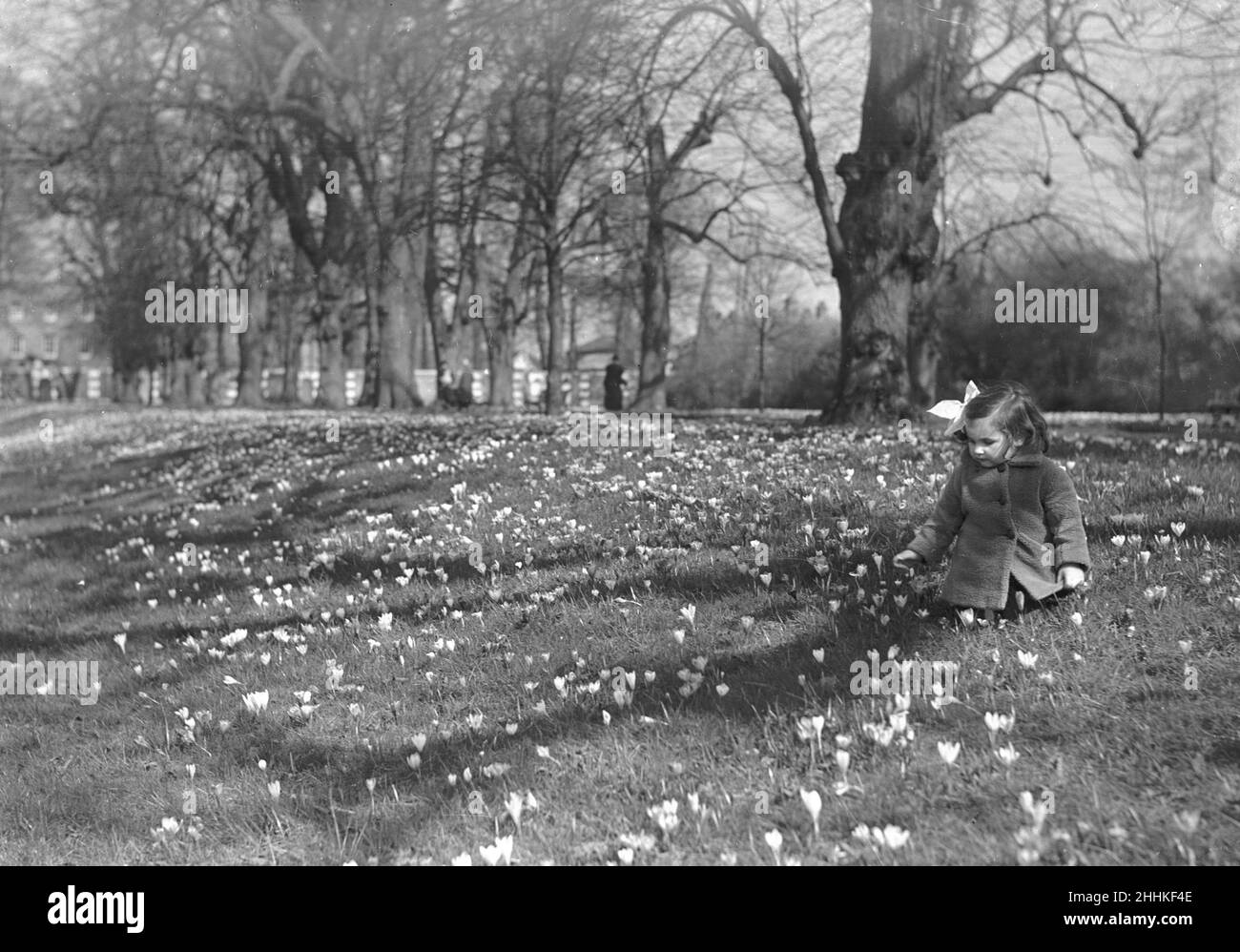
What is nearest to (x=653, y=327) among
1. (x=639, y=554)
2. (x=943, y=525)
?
(x=639, y=554)

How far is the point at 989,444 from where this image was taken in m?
6.29

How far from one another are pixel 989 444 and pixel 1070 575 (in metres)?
0.84

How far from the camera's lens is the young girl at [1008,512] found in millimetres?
6254

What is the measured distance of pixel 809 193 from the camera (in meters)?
28.8

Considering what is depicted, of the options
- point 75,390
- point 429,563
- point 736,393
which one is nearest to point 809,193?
point 429,563

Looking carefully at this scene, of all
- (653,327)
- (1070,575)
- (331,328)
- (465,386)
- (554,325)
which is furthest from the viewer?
(465,386)

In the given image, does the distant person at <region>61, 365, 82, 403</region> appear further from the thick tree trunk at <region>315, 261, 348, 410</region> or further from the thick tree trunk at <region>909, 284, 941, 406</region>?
the thick tree trunk at <region>909, 284, 941, 406</region>

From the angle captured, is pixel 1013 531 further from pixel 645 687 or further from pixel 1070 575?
pixel 645 687

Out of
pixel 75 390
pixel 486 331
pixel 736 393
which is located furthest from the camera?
pixel 75 390

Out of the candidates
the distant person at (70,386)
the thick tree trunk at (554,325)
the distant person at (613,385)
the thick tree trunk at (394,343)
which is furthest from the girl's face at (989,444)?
the distant person at (70,386)

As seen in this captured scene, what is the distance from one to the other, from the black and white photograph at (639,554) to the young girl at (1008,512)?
0.03 meters
